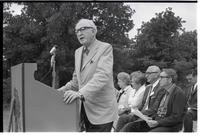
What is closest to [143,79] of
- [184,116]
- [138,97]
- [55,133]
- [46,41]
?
[138,97]

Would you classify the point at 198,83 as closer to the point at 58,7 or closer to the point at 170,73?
the point at 170,73

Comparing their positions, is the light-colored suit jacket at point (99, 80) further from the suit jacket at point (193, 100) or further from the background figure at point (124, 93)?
the background figure at point (124, 93)

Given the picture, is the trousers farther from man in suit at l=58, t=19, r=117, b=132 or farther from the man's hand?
the man's hand

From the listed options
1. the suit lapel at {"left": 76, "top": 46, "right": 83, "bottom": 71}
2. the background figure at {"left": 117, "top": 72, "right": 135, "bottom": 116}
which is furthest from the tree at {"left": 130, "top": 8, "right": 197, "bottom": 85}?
the suit lapel at {"left": 76, "top": 46, "right": 83, "bottom": 71}

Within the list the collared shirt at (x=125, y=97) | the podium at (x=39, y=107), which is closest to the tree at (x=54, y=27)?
the collared shirt at (x=125, y=97)

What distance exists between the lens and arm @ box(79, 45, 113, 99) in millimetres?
2154

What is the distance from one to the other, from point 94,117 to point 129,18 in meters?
6.09

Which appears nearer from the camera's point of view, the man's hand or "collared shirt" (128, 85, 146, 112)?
the man's hand

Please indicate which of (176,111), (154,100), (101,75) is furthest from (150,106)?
(101,75)

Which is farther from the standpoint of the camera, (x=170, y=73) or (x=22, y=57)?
(x=22, y=57)

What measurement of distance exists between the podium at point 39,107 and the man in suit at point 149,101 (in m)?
1.94

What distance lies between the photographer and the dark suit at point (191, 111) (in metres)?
3.69

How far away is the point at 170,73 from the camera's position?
12.9 ft

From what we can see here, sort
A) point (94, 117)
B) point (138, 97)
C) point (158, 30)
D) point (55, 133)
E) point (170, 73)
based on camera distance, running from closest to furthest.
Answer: point (55, 133)
point (94, 117)
point (170, 73)
point (138, 97)
point (158, 30)
